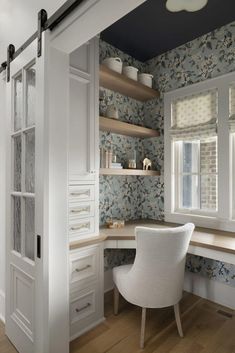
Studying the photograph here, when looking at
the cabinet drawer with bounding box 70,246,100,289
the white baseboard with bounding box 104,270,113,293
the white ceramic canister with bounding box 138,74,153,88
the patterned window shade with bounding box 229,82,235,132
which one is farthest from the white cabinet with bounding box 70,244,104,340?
the white ceramic canister with bounding box 138,74,153,88

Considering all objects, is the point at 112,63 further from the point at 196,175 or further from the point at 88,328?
the point at 88,328

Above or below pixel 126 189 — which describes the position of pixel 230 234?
below

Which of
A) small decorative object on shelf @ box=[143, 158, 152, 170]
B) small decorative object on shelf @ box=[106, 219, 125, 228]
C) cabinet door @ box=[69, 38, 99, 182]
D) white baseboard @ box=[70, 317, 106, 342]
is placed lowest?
white baseboard @ box=[70, 317, 106, 342]

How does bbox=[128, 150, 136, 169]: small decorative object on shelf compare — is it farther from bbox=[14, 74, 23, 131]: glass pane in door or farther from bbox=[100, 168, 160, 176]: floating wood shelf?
bbox=[14, 74, 23, 131]: glass pane in door

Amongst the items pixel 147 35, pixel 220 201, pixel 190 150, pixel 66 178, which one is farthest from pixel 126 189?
pixel 147 35

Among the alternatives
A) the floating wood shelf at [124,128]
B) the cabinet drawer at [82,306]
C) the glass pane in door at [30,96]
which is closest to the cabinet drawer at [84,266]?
the cabinet drawer at [82,306]

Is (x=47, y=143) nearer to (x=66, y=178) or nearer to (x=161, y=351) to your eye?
(x=66, y=178)

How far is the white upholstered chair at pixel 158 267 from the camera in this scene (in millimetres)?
1658

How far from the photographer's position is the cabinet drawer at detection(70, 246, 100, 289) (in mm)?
1813

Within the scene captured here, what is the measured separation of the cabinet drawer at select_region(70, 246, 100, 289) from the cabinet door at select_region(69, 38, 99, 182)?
595 mm

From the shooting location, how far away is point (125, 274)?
1.93m

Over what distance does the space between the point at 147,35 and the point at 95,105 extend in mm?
1127

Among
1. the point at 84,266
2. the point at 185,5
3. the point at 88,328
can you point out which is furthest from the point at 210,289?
the point at 185,5

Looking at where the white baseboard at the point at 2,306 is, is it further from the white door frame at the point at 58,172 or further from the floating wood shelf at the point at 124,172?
the floating wood shelf at the point at 124,172
